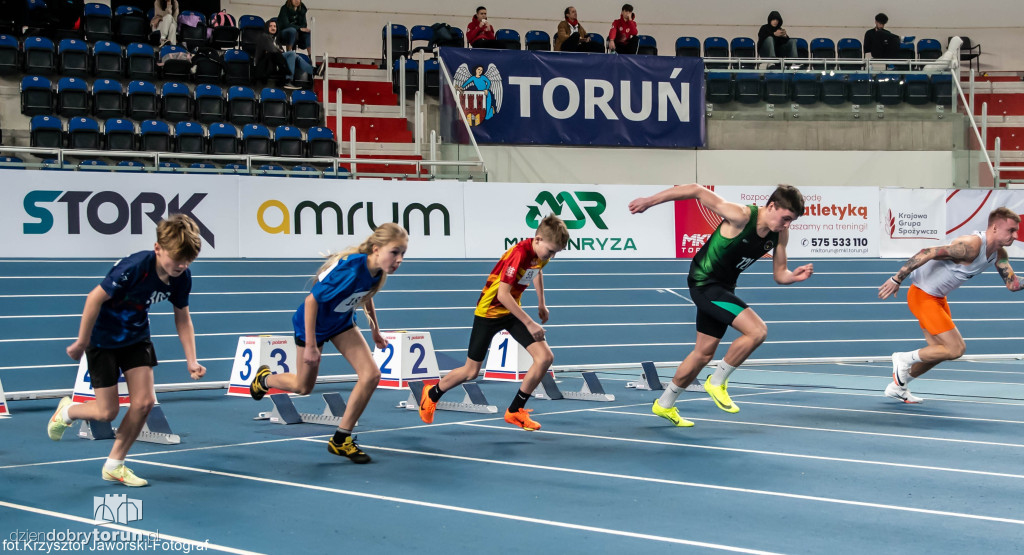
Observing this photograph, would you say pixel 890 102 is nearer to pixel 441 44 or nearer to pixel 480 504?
pixel 441 44

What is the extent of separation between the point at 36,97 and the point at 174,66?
8.06ft

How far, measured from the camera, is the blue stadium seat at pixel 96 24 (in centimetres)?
1892

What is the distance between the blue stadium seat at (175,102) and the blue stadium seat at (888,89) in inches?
512

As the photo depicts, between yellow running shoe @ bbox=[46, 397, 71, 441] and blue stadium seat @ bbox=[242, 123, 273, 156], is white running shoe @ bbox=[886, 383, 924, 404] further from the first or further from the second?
blue stadium seat @ bbox=[242, 123, 273, 156]

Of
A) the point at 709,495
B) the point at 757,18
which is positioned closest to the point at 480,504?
the point at 709,495

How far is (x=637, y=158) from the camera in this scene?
20.2 metres

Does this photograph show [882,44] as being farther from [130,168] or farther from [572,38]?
[130,168]

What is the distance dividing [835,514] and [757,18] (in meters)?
23.3

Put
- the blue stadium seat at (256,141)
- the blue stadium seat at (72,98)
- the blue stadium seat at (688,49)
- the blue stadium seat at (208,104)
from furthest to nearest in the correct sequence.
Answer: the blue stadium seat at (688,49)
the blue stadium seat at (208,104)
the blue stadium seat at (256,141)
the blue stadium seat at (72,98)

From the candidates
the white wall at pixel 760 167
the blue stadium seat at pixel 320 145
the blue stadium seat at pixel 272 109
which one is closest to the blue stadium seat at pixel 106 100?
the blue stadium seat at pixel 272 109

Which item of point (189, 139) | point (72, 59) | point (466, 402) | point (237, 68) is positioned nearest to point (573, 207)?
point (189, 139)

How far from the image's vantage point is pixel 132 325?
5648mm

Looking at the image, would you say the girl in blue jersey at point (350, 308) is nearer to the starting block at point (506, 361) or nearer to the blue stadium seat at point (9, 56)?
the starting block at point (506, 361)

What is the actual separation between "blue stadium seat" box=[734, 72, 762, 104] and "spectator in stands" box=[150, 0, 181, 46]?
427 inches
